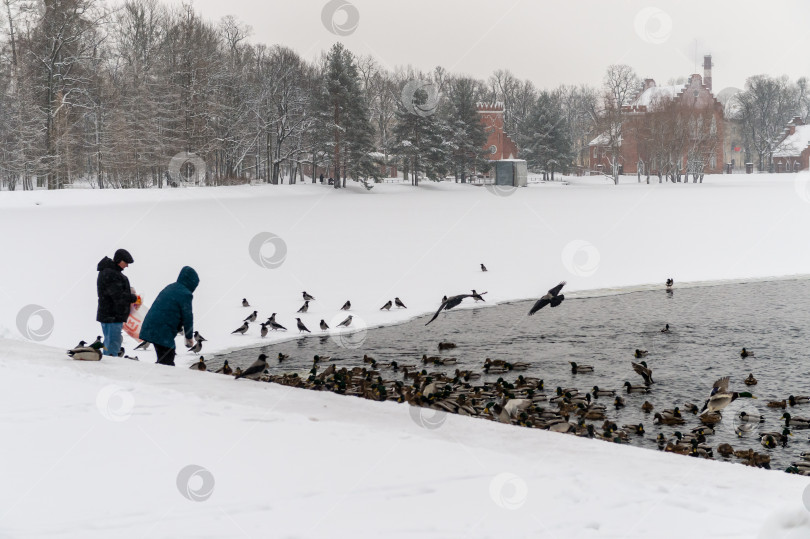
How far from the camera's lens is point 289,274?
73.0ft

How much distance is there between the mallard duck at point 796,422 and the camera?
994 centimetres

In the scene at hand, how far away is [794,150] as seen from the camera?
99438 millimetres

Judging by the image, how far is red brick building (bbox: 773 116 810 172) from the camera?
99.1 meters

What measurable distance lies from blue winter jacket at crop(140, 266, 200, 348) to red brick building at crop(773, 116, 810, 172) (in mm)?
103838

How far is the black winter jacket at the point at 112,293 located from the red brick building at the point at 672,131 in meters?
74.2

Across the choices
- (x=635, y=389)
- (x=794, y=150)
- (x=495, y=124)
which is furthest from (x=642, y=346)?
(x=794, y=150)

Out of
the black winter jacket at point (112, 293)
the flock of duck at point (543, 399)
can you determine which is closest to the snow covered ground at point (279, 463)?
the black winter jacket at point (112, 293)

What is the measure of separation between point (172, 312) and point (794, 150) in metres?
105

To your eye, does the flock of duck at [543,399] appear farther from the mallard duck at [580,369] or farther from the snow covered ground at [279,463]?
the snow covered ground at [279,463]

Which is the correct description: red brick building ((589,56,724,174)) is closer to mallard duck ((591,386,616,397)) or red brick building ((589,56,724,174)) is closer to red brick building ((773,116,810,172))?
red brick building ((773,116,810,172))

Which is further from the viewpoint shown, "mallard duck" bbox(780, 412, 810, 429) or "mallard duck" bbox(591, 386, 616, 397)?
"mallard duck" bbox(591, 386, 616, 397)

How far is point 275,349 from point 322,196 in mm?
40406

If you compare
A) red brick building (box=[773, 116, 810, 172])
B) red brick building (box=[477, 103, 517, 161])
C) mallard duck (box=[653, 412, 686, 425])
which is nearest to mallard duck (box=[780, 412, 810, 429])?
mallard duck (box=[653, 412, 686, 425])

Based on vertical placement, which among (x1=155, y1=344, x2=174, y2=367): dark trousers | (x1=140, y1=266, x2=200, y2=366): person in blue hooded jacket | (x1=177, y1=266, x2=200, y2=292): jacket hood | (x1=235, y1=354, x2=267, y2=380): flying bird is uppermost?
(x1=177, y1=266, x2=200, y2=292): jacket hood
